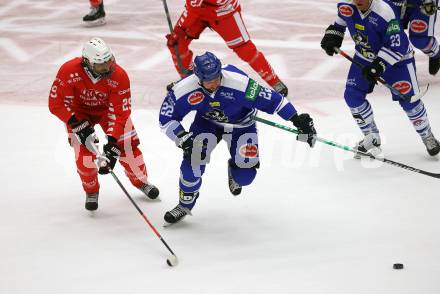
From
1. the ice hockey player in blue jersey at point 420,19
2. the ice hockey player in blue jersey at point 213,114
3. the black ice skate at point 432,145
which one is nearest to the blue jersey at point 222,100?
the ice hockey player in blue jersey at point 213,114

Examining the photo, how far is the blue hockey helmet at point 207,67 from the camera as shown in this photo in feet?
13.1

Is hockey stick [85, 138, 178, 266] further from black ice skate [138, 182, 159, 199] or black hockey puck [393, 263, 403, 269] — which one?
black hockey puck [393, 263, 403, 269]

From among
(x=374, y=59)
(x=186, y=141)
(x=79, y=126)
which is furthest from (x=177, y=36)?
(x=186, y=141)

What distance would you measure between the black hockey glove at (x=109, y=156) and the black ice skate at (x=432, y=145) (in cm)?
230

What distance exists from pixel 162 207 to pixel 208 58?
4.14 feet

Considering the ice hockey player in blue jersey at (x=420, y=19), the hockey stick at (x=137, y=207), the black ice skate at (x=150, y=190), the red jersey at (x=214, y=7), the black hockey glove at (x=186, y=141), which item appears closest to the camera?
the hockey stick at (x=137, y=207)

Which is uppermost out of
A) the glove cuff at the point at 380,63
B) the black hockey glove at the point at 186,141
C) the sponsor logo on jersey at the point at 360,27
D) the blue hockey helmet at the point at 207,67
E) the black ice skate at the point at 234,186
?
the blue hockey helmet at the point at 207,67

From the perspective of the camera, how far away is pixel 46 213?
4.75m

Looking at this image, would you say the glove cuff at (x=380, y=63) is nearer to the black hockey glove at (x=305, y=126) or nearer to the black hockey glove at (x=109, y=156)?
the black hockey glove at (x=305, y=126)

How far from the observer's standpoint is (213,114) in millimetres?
4293

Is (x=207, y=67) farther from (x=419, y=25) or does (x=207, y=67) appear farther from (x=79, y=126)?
(x=419, y=25)

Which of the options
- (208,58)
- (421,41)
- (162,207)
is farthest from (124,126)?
(421,41)

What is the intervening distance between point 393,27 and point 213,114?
4.95 ft

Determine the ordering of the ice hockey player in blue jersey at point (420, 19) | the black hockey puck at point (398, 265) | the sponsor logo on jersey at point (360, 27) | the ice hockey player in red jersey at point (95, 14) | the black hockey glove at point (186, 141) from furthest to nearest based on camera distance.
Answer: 1. the ice hockey player in red jersey at point (95, 14)
2. the ice hockey player in blue jersey at point (420, 19)
3. the sponsor logo on jersey at point (360, 27)
4. the black hockey glove at point (186, 141)
5. the black hockey puck at point (398, 265)
